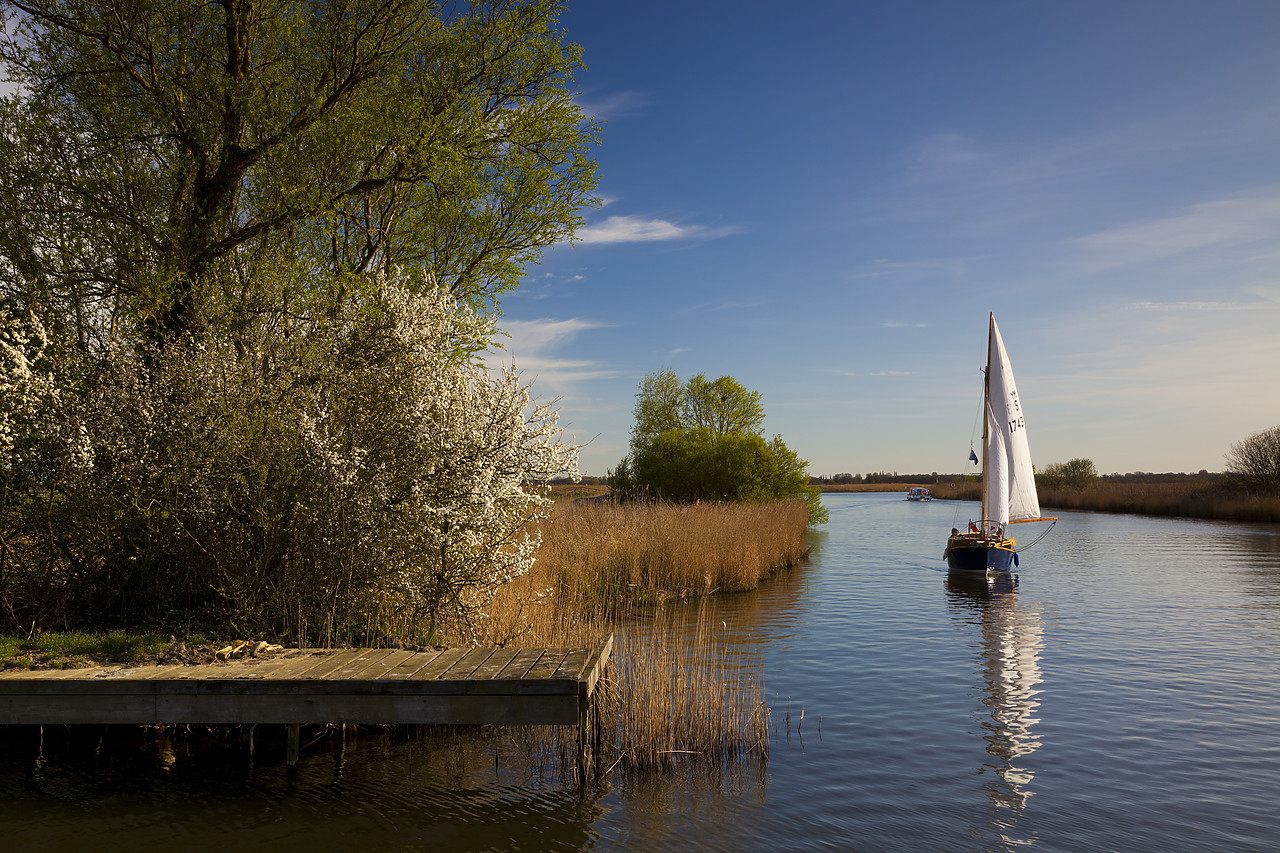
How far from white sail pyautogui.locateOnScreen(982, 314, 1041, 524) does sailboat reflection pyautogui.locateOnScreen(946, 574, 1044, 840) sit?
4.30 meters

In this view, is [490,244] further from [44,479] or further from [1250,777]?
[1250,777]

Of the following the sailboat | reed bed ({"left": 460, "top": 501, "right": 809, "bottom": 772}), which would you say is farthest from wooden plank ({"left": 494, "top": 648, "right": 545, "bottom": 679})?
the sailboat

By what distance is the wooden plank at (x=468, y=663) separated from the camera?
7094 mm

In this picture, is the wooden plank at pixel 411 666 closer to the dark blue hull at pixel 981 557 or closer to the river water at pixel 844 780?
the river water at pixel 844 780

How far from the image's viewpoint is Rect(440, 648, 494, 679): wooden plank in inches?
279

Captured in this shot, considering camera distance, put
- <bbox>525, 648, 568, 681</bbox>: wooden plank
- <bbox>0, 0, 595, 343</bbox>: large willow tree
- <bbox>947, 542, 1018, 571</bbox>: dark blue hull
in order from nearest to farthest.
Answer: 1. <bbox>525, 648, 568, 681</bbox>: wooden plank
2. <bbox>0, 0, 595, 343</bbox>: large willow tree
3. <bbox>947, 542, 1018, 571</bbox>: dark blue hull

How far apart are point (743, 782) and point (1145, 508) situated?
5870 cm

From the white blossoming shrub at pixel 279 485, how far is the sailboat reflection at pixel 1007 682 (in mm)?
5575

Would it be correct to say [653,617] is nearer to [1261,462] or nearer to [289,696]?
[289,696]

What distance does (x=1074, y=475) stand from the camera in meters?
71.9

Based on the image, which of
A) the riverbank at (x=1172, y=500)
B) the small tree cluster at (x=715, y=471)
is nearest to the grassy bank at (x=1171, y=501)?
the riverbank at (x=1172, y=500)

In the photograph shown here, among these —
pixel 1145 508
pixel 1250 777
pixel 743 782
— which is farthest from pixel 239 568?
pixel 1145 508

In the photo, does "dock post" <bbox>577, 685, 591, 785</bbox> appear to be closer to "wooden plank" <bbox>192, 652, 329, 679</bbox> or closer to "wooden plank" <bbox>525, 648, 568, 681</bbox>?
"wooden plank" <bbox>525, 648, 568, 681</bbox>

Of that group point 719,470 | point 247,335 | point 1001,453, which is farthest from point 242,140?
point 719,470
